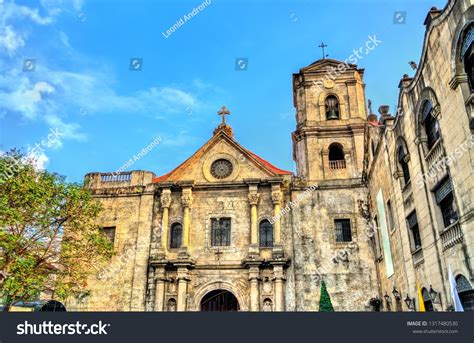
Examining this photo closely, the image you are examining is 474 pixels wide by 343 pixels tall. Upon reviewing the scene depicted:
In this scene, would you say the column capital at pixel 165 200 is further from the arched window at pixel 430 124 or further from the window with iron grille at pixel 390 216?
the arched window at pixel 430 124

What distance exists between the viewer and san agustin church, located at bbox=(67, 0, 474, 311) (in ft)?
48.9

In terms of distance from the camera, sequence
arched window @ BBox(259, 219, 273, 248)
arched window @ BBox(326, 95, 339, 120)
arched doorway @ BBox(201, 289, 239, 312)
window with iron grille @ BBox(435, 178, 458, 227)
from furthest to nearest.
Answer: arched window @ BBox(326, 95, 339, 120), arched window @ BBox(259, 219, 273, 248), arched doorway @ BBox(201, 289, 239, 312), window with iron grille @ BBox(435, 178, 458, 227)

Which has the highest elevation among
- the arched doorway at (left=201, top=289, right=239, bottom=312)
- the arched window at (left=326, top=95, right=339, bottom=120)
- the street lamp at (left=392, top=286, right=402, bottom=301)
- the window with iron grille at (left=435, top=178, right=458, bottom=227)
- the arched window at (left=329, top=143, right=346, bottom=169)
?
A: the arched window at (left=326, top=95, right=339, bottom=120)

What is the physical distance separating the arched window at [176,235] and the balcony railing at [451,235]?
565 inches

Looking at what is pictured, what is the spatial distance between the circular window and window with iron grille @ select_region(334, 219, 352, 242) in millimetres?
6812

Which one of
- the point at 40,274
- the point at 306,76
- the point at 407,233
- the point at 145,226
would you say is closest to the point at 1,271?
the point at 40,274

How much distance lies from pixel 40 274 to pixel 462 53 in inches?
605

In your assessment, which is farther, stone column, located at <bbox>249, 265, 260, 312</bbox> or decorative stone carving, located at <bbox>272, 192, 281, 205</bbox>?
decorative stone carving, located at <bbox>272, 192, 281, 205</bbox>

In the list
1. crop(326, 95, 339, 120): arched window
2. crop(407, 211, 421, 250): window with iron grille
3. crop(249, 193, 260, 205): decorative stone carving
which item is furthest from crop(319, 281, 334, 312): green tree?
crop(326, 95, 339, 120): arched window

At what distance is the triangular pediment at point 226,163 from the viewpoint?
922 inches

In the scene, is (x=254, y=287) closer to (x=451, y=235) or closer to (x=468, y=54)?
(x=451, y=235)

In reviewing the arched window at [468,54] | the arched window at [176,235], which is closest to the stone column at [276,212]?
the arched window at [176,235]

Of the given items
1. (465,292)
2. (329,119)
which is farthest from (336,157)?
(465,292)

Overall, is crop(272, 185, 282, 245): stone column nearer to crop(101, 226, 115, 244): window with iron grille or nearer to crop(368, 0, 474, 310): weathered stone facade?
crop(368, 0, 474, 310): weathered stone facade
